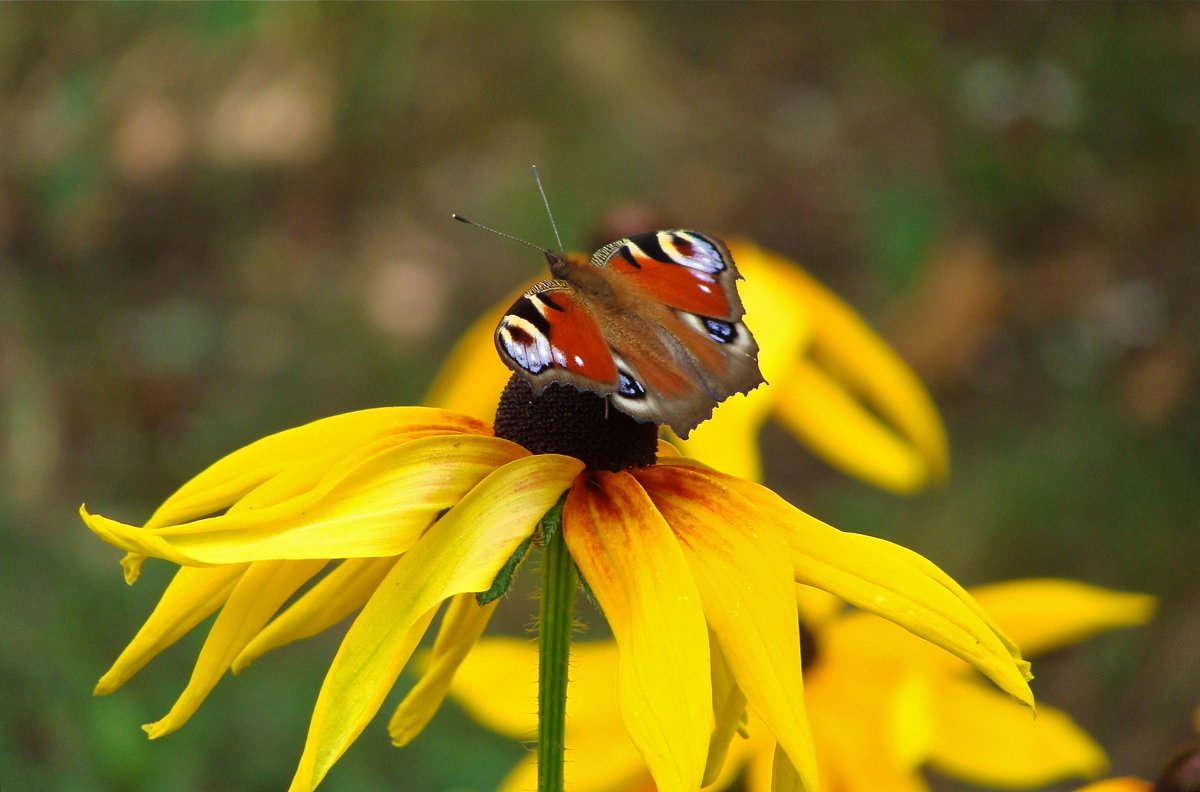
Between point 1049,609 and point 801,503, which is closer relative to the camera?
point 1049,609

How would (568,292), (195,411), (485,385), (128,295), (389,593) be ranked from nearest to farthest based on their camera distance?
1. (389,593)
2. (568,292)
3. (485,385)
4. (195,411)
5. (128,295)

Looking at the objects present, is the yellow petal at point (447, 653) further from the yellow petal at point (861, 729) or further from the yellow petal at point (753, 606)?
the yellow petal at point (861, 729)

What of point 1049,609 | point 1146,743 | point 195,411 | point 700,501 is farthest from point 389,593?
point 195,411

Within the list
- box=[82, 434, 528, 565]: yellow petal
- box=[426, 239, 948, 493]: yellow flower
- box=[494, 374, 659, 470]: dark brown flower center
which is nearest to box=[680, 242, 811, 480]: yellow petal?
box=[426, 239, 948, 493]: yellow flower

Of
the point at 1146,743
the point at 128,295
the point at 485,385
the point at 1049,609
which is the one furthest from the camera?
the point at 128,295

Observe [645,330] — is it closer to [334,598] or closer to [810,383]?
[334,598]

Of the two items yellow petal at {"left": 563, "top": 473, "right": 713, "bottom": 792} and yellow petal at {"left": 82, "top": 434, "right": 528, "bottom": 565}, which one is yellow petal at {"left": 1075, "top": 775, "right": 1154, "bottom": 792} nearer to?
yellow petal at {"left": 563, "top": 473, "right": 713, "bottom": 792}

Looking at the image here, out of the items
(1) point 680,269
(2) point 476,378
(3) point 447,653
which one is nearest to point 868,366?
(2) point 476,378

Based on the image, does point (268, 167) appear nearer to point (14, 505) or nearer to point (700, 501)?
point (14, 505)
